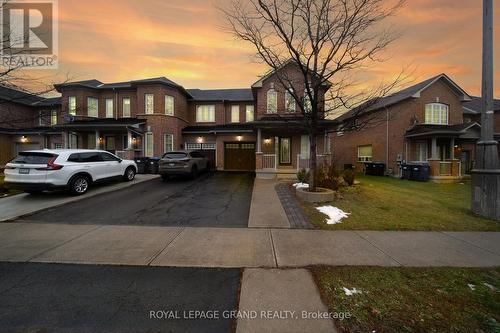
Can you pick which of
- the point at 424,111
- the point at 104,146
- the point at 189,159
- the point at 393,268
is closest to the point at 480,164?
the point at 393,268

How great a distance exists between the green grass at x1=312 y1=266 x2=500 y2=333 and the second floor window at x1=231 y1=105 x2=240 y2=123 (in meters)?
21.4

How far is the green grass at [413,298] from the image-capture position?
271cm

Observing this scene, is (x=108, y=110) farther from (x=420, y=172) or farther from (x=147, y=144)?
(x=420, y=172)

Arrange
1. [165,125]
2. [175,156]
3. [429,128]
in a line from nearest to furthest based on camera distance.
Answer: [175,156]
[429,128]
[165,125]

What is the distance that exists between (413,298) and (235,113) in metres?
22.6

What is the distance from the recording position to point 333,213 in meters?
7.49

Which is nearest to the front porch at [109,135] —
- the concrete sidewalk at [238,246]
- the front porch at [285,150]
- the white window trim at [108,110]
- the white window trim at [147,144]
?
the white window trim at [147,144]

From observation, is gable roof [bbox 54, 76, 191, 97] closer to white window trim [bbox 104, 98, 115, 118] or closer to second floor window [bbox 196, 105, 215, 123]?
white window trim [bbox 104, 98, 115, 118]

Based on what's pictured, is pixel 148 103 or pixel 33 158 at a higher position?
pixel 148 103

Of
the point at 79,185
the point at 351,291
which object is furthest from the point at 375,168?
the point at 79,185

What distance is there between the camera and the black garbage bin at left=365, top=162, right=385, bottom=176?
20953 millimetres

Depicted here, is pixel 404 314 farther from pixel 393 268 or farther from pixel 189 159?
pixel 189 159

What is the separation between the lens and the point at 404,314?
288 cm

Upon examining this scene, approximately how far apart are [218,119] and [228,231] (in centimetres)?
1946
